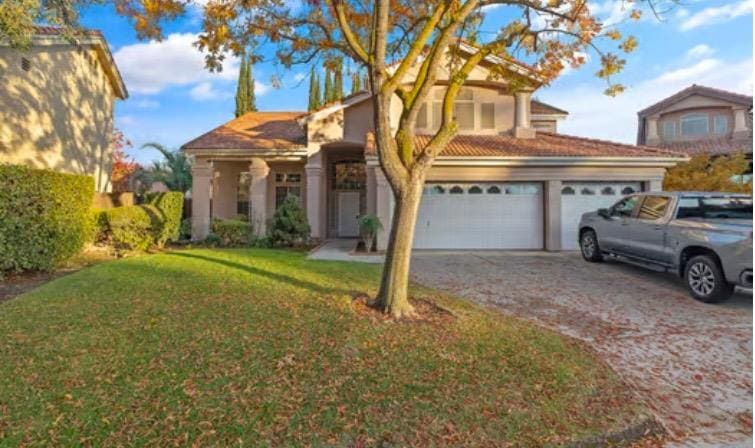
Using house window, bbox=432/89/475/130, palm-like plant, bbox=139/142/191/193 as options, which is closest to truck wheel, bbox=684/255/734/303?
house window, bbox=432/89/475/130

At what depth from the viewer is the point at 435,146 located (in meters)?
6.01

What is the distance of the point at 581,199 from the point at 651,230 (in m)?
4.99

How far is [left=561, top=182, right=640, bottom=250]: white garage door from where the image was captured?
13703mm

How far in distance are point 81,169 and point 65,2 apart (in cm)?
690

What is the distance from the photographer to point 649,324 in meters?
6.34

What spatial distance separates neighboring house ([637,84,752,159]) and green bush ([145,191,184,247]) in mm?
26830

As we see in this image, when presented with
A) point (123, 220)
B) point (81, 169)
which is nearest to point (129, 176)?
point (81, 169)

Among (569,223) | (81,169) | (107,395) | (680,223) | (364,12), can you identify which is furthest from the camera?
(81,169)

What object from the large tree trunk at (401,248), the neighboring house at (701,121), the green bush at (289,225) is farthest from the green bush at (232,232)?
the neighboring house at (701,121)

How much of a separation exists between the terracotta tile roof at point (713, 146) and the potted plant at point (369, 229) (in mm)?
20800

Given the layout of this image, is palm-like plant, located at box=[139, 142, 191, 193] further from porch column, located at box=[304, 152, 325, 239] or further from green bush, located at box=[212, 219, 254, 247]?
porch column, located at box=[304, 152, 325, 239]

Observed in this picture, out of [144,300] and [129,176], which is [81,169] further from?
[144,300]

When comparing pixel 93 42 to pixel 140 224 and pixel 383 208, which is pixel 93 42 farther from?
pixel 383 208

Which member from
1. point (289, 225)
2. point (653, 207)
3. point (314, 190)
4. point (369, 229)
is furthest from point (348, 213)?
point (653, 207)
